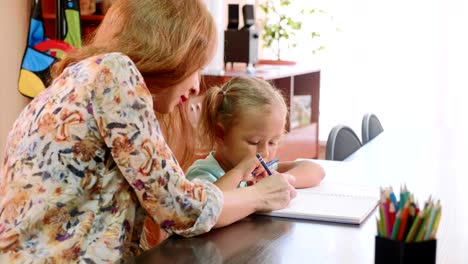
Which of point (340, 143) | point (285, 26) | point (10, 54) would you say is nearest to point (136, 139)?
point (340, 143)

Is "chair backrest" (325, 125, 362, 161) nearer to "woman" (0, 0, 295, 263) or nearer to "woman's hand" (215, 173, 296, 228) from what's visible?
"woman's hand" (215, 173, 296, 228)

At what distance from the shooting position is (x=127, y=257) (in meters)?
1.39

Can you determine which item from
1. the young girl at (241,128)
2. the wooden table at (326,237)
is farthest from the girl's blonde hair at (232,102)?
the wooden table at (326,237)

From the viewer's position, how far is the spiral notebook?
1560 millimetres

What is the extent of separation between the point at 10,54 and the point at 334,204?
2.38 meters

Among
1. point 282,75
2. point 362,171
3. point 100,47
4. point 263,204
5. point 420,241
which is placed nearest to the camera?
point 420,241

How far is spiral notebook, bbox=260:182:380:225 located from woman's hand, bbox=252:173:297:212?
0.02 meters

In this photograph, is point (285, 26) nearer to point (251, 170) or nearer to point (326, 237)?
point (251, 170)

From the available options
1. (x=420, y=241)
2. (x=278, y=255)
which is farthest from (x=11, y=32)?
(x=420, y=241)

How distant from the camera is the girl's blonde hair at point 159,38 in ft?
4.65

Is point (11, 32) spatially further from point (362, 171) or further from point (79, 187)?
point (79, 187)

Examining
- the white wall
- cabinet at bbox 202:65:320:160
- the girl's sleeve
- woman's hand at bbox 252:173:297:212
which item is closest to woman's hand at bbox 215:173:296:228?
woman's hand at bbox 252:173:297:212

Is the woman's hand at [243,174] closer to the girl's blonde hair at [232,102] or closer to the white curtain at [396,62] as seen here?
the girl's blonde hair at [232,102]

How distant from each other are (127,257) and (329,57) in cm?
426
